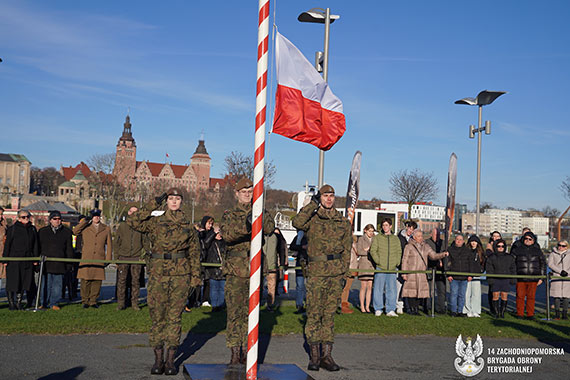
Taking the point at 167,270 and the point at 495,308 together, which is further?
the point at 495,308

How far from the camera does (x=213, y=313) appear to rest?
12.6 meters

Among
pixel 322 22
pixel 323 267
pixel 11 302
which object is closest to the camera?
pixel 323 267

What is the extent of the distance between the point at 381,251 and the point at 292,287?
7250 millimetres

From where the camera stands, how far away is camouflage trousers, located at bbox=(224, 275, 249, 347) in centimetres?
754

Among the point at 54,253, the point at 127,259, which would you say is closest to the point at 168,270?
the point at 127,259

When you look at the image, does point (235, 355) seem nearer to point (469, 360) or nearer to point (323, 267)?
point (323, 267)

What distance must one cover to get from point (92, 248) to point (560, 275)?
11.4 meters

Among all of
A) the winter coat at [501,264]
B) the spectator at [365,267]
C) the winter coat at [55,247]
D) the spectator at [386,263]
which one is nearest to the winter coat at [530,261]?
A: the winter coat at [501,264]

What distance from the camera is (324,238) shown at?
316 inches

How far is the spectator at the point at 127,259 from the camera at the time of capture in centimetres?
1258

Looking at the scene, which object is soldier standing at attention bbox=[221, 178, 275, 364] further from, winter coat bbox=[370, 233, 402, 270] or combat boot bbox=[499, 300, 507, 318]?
combat boot bbox=[499, 300, 507, 318]

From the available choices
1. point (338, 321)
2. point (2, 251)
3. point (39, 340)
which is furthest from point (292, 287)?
point (39, 340)

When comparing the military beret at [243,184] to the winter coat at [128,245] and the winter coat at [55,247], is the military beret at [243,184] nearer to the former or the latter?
the winter coat at [128,245]

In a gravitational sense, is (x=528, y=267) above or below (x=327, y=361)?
above
